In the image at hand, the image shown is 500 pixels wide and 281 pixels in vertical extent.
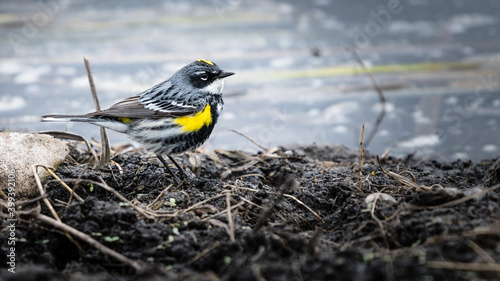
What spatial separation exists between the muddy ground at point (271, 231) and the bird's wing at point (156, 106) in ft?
1.67

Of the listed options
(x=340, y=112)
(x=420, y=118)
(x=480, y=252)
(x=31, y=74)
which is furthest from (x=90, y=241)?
(x=31, y=74)

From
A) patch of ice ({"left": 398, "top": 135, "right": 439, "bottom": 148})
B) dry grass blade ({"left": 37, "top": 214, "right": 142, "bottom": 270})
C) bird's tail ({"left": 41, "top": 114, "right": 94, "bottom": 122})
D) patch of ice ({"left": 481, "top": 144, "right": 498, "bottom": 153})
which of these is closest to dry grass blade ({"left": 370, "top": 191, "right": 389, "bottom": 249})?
dry grass blade ({"left": 37, "top": 214, "right": 142, "bottom": 270})

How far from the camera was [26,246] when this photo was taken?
2648mm

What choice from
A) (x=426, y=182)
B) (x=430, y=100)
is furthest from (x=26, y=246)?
(x=430, y=100)

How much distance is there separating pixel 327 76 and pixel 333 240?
4520mm

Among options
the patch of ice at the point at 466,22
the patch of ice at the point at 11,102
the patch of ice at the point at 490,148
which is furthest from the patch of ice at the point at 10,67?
the patch of ice at the point at 466,22

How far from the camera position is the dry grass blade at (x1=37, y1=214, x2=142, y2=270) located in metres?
2.46

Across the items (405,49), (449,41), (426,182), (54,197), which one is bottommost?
(54,197)

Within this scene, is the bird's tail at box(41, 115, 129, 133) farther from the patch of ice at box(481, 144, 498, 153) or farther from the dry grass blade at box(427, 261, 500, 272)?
the patch of ice at box(481, 144, 498, 153)

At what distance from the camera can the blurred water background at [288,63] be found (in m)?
5.68

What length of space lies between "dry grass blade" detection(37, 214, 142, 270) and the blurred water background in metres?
2.79

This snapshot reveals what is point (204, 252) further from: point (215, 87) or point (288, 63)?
point (288, 63)

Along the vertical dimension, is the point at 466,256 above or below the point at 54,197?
above

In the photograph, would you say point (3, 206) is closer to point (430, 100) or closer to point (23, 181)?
point (23, 181)
